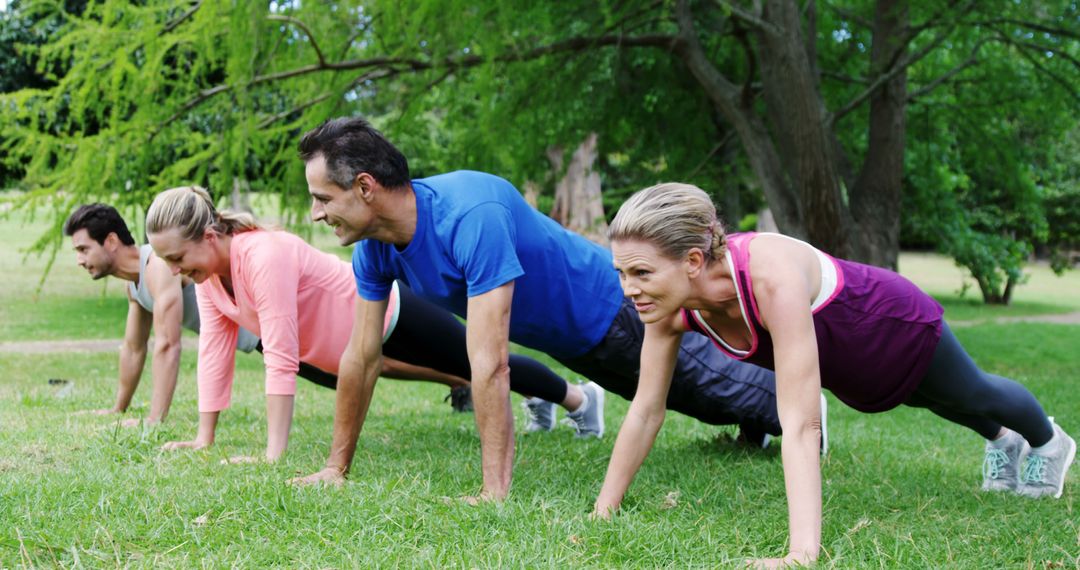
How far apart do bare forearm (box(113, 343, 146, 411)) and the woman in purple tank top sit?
3872 mm

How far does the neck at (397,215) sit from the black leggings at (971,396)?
199cm

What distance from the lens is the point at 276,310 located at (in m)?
4.58

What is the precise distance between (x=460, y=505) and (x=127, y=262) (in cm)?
338

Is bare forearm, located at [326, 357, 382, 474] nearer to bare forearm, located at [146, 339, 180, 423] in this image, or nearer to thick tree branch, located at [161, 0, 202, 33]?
bare forearm, located at [146, 339, 180, 423]

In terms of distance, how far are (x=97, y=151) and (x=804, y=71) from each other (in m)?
6.51

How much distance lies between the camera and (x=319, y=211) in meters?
3.72

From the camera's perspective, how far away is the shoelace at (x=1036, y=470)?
14.2 feet

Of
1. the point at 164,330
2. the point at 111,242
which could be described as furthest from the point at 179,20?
the point at 164,330

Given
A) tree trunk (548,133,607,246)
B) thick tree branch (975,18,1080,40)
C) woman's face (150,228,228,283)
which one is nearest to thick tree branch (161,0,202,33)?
woman's face (150,228,228,283)

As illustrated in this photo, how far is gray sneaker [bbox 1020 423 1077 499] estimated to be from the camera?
431 cm

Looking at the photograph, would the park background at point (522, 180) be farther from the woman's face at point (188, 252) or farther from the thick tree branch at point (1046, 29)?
the woman's face at point (188, 252)

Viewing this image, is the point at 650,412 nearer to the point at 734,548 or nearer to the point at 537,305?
the point at 734,548

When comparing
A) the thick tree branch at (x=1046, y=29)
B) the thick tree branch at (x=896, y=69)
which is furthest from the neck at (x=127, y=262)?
the thick tree branch at (x=1046, y=29)

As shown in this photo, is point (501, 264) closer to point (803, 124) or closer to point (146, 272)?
point (146, 272)
